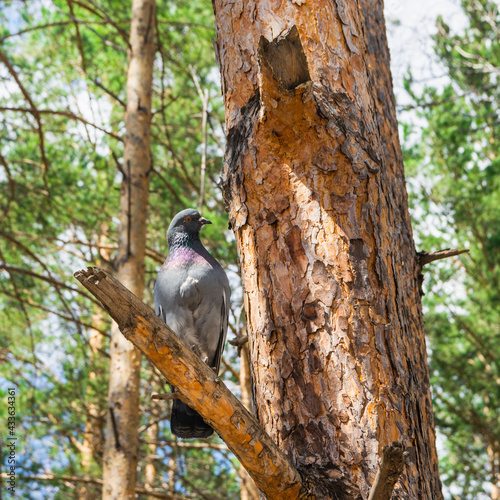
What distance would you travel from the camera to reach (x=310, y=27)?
1947 mm

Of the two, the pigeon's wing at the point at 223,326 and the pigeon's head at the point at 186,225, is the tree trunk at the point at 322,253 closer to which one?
the pigeon's wing at the point at 223,326

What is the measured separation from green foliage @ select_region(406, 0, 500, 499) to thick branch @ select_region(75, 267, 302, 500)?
627 centimetres

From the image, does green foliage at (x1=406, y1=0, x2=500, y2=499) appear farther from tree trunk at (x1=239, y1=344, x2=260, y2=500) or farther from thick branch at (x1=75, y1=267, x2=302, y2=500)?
thick branch at (x1=75, y1=267, x2=302, y2=500)

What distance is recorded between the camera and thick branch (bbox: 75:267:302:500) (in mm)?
1397

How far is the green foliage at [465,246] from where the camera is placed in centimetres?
733

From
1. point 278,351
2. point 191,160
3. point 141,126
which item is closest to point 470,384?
point 191,160

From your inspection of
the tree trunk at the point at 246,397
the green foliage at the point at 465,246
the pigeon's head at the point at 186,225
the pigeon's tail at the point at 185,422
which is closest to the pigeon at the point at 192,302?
the pigeon's tail at the point at 185,422

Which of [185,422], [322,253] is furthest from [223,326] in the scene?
[322,253]

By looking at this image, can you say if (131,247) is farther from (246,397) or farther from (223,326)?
(246,397)

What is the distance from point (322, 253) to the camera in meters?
1.74

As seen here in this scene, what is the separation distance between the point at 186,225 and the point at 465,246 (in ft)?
18.6

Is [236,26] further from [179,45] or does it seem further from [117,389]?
[179,45]

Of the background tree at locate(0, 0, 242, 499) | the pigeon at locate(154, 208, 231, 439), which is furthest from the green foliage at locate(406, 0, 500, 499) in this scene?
the pigeon at locate(154, 208, 231, 439)

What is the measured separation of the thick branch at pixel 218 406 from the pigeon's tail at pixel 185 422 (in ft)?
3.67
